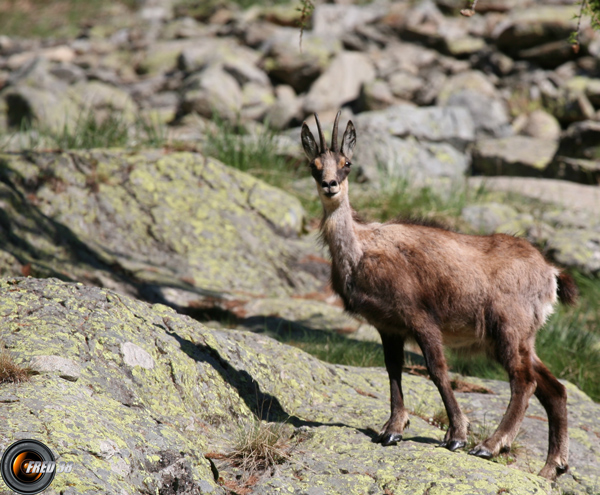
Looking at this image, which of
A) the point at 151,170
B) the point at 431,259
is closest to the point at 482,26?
the point at 151,170

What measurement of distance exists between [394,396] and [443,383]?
1.23 ft

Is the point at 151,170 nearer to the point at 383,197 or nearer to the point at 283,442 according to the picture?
the point at 383,197

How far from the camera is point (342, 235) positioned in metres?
4.79

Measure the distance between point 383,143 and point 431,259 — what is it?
835 cm

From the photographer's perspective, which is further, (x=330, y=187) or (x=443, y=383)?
(x=330, y=187)

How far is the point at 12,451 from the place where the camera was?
2672mm

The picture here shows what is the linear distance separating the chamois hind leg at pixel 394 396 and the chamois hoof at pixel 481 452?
0.49m

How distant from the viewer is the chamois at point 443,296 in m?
4.44

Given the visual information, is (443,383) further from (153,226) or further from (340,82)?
(340,82)

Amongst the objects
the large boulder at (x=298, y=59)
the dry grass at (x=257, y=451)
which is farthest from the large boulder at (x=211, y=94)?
the dry grass at (x=257, y=451)

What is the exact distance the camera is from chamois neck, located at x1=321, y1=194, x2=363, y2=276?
4723 millimetres

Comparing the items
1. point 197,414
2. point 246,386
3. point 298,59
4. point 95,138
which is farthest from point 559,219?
point 298,59

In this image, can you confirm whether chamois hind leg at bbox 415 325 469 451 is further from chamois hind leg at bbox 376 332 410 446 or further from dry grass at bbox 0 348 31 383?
dry grass at bbox 0 348 31 383

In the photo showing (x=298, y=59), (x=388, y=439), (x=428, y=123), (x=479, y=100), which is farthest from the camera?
(x=298, y=59)
